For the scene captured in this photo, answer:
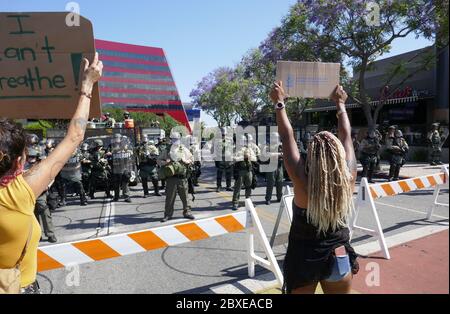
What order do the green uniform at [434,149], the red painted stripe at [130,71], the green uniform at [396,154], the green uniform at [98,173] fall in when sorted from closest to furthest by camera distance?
the green uniform at [98,173]
the green uniform at [396,154]
the green uniform at [434,149]
the red painted stripe at [130,71]

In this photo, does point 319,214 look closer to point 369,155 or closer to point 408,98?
point 369,155

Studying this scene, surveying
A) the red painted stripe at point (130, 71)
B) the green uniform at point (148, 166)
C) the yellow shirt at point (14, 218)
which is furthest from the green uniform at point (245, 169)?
the red painted stripe at point (130, 71)

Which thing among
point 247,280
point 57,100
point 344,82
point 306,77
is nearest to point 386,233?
point 247,280

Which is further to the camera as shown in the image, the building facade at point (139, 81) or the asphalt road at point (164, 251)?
the building facade at point (139, 81)

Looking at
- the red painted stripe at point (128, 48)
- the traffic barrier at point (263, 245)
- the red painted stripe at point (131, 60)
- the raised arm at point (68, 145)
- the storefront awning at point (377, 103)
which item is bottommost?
the traffic barrier at point (263, 245)

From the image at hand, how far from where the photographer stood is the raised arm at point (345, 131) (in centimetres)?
239

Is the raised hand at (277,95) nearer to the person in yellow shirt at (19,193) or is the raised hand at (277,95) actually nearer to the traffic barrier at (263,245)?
the person in yellow shirt at (19,193)

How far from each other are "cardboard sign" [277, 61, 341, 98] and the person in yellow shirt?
1.84m

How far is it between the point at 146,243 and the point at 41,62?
→ 1.91 m

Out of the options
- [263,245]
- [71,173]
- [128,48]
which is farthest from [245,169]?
[128,48]

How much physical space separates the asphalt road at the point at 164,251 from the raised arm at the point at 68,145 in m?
1.88

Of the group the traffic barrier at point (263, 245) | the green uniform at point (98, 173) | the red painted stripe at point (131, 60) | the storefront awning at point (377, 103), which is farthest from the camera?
the red painted stripe at point (131, 60)
